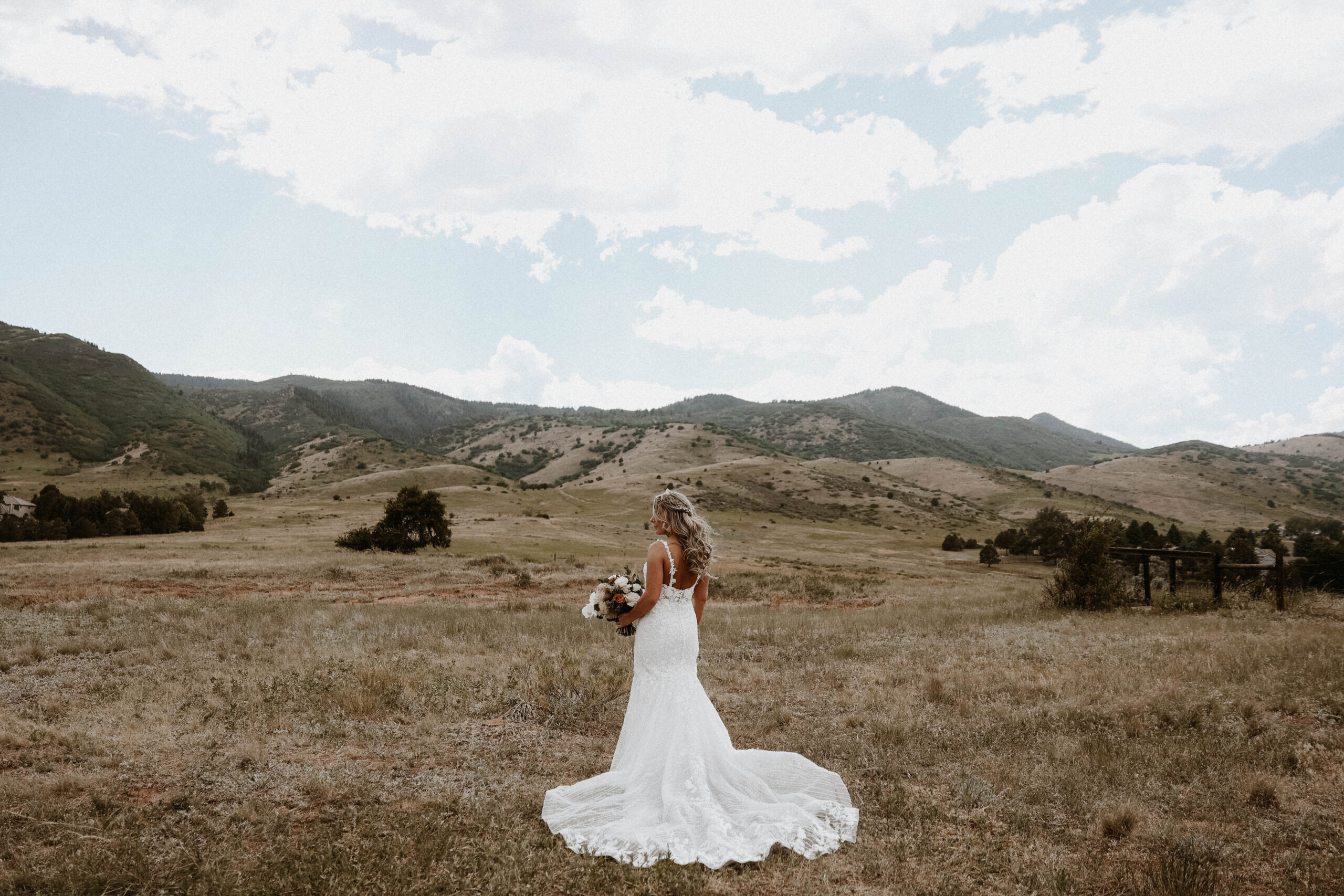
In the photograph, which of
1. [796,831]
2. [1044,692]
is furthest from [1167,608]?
[796,831]

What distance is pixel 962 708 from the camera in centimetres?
999

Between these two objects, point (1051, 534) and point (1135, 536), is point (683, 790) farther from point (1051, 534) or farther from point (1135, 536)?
point (1135, 536)

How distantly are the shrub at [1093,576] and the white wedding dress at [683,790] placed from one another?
1785 cm

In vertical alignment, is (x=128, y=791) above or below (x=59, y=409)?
below

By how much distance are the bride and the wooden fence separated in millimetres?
18331

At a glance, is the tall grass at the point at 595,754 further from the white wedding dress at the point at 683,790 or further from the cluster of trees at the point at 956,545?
the cluster of trees at the point at 956,545

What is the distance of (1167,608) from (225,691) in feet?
75.7

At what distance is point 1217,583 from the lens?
65.3ft

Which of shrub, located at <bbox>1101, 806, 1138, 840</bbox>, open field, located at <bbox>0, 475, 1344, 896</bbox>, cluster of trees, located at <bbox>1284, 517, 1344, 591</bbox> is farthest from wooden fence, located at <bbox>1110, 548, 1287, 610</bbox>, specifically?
shrub, located at <bbox>1101, 806, 1138, 840</bbox>

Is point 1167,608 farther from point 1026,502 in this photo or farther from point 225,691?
point 1026,502

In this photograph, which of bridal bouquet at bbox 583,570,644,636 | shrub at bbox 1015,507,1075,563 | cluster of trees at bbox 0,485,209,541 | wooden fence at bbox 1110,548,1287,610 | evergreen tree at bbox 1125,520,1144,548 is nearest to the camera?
bridal bouquet at bbox 583,570,644,636

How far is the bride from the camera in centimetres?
597

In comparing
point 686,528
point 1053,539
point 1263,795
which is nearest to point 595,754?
point 686,528

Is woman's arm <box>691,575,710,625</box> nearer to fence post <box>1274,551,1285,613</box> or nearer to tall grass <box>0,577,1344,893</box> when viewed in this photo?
tall grass <box>0,577,1344,893</box>
